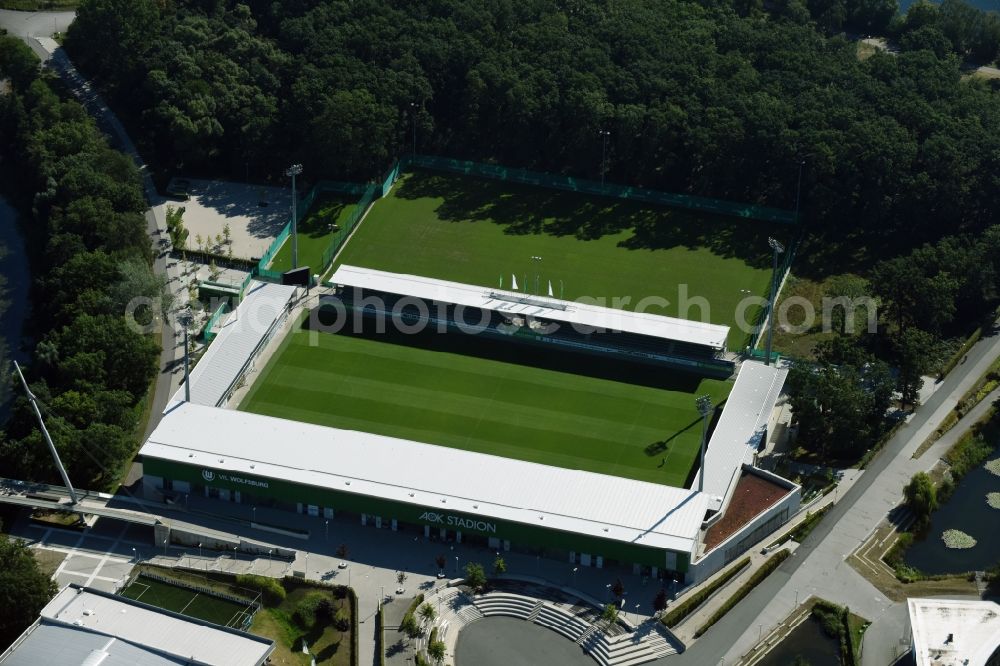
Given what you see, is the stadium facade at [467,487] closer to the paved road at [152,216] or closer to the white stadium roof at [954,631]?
the paved road at [152,216]

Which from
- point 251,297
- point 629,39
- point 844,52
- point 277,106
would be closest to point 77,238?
point 251,297

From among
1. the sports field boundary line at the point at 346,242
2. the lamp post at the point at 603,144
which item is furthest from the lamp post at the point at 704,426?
the lamp post at the point at 603,144

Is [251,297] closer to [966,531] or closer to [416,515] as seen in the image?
[416,515]

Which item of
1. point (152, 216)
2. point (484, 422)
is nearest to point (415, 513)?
point (484, 422)

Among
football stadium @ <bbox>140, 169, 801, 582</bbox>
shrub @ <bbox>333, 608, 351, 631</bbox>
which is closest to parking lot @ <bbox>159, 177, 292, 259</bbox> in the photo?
football stadium @ <bbox>140, 169, 801, 582</bbox>

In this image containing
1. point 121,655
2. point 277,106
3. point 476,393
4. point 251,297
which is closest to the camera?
point 121,655

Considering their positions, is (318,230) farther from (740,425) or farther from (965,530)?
(965,530)
